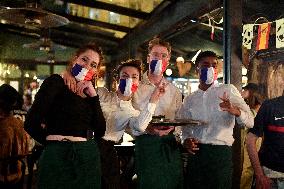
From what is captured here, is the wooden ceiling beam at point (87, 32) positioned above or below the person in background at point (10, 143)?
above

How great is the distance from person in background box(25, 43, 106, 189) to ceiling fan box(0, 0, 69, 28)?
3.27 meters

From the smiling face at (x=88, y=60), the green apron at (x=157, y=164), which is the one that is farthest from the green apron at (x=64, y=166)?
the green apron at (x=157, y=164)

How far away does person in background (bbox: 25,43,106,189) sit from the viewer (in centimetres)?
379

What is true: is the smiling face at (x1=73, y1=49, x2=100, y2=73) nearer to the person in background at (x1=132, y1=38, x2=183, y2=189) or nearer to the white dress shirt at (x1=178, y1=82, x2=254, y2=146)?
the person in background at (x1=132, y1=38, x2=183, y2=189)

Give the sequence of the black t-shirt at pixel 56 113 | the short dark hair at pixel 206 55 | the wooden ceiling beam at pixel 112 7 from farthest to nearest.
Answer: the wooden ceiling beam at pixel 112 7
the short dark hair at pixel 206 55
the black t-shirt at pixel 56 113

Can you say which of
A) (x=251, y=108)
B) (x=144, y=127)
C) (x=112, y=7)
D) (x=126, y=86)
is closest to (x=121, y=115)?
(x=126, y=86)

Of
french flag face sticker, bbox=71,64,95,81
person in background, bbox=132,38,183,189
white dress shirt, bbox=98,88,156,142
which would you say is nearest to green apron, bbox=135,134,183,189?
person in background, bbox=132,38,183,189

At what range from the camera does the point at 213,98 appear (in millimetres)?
4918

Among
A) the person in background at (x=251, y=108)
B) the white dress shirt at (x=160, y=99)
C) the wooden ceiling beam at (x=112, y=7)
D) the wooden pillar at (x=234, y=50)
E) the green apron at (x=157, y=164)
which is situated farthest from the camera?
the wooden ceiling beam at (x=112, y=7)

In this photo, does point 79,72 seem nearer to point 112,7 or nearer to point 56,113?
point 56,113

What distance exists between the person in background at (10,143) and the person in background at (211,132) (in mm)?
2827

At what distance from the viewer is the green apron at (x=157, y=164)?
4.68m

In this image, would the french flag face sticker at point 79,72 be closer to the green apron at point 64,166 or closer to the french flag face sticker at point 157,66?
the green apron at point 64,166

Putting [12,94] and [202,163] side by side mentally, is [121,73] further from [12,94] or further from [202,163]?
[12,94]
